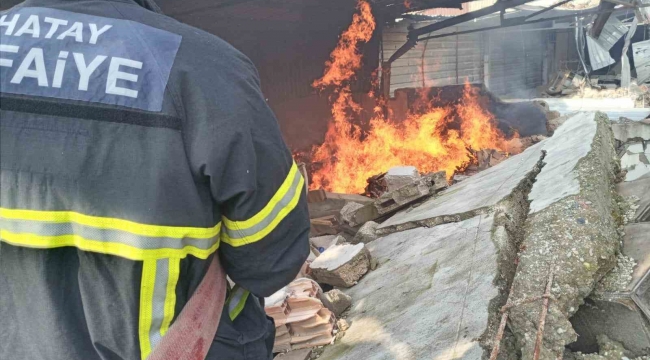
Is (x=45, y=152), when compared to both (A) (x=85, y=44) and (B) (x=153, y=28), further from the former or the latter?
(B) (x=153, y=28)

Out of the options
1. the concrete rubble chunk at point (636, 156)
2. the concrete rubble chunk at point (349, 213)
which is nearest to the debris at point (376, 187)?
the concrete rubble chunk at point (349, 213)

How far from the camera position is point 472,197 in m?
4.04

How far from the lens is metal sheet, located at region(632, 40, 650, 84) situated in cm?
1890

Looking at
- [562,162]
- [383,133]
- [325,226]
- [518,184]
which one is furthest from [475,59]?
[518,184]

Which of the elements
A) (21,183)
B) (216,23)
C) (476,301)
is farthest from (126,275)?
(216,23)

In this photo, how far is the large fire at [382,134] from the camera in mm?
9547

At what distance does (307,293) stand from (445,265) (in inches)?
36.2

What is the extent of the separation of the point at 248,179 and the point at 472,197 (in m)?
3.15

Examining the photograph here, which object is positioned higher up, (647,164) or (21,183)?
(21,183)

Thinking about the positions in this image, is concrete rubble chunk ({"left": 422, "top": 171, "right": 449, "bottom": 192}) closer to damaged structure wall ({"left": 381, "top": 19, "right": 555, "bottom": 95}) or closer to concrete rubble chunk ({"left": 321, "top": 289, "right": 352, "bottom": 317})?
concrete rubble chunk ({"left": 321, "top": 289, "right": 352, "bottom": 317})

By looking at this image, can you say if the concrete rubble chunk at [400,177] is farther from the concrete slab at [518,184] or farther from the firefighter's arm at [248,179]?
the firefighter's arm at [248,179]

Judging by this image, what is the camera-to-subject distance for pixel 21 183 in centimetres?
123

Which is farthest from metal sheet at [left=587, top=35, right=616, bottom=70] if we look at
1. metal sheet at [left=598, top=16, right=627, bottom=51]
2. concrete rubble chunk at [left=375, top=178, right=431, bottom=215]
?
concrete rubble chunk at [left=375, top=178, right=431, bottom=215]

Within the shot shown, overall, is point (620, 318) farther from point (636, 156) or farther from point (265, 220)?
point (636, 156)
